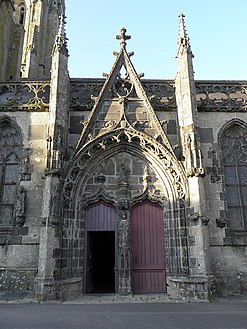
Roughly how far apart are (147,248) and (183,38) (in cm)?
786

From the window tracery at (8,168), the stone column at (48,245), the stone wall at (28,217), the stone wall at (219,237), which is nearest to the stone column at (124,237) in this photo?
the stone column at (48,245)

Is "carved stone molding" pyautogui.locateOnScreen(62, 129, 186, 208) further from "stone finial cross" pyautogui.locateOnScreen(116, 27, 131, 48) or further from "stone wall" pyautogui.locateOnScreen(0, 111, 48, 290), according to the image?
"stone finial cross" pyautogui.locateOnScreen(116, 27, 131, 48)

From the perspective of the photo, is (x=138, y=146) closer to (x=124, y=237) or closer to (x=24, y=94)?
(x=124, y=237)

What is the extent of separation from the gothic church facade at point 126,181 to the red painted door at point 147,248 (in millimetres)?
32

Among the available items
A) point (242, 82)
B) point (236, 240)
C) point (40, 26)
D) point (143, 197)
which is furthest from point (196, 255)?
point (40, 26)

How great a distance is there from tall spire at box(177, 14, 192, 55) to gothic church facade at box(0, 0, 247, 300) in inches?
1.6

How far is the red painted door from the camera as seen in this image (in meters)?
9.21

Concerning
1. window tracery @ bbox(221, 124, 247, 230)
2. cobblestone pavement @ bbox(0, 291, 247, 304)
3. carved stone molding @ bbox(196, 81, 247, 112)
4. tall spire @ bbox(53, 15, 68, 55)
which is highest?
tall spire @ bbox(53, 15, 68, 55)

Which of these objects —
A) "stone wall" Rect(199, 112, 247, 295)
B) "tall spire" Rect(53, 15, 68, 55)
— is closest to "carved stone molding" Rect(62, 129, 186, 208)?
"stone wall" Rect(199, 112, 247, 295)

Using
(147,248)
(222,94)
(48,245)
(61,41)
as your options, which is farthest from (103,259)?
(61,41)

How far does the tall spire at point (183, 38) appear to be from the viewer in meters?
10.9

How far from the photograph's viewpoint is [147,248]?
9.44 metres

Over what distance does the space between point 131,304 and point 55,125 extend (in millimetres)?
5893

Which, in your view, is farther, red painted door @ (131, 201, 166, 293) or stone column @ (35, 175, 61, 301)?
red painted door @ (131, 201, 166, 293)
